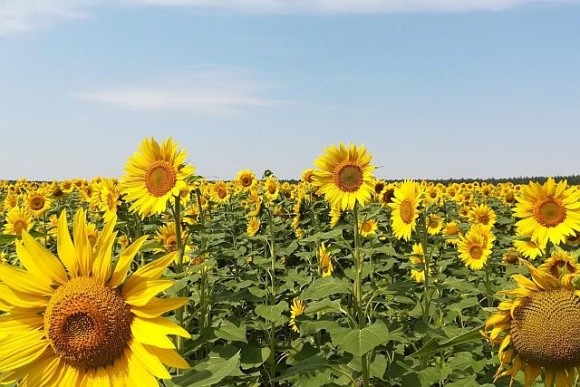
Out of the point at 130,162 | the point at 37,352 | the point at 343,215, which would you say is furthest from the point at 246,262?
the point at 37,352

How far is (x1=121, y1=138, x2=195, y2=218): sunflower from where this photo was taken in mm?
4375

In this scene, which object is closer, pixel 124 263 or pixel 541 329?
pixel 124 263

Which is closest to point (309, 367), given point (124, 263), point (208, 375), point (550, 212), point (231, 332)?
point (231, 332)

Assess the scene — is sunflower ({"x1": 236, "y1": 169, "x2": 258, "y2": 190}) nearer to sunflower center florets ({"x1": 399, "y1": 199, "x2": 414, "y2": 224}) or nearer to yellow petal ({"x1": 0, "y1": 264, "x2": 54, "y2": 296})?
sunflower center florets ({"x1": 399, "y1": 199, "x2": 414, "y2": 224})

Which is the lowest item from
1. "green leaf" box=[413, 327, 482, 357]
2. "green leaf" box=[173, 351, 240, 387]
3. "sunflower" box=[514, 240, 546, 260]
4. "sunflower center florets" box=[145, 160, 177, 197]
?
"green leaf" box=[173, 351, 240, 387]

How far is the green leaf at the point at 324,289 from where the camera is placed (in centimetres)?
386

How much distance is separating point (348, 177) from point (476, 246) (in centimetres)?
307

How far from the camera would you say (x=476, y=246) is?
7930 millimetres

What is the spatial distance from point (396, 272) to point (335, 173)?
4.71 meters

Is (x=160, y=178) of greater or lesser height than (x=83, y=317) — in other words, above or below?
above

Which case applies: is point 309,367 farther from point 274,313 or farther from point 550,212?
point 550,212

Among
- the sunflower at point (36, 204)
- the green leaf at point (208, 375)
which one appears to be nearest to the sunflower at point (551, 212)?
the green leaf at point (208, 375)

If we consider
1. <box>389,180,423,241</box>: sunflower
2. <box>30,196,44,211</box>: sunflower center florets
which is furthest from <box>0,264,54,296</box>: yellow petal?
<box>30,196,44,211</box>: sunflower center florets

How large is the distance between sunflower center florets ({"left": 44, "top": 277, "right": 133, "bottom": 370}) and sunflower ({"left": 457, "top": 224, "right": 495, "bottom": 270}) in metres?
6.26
